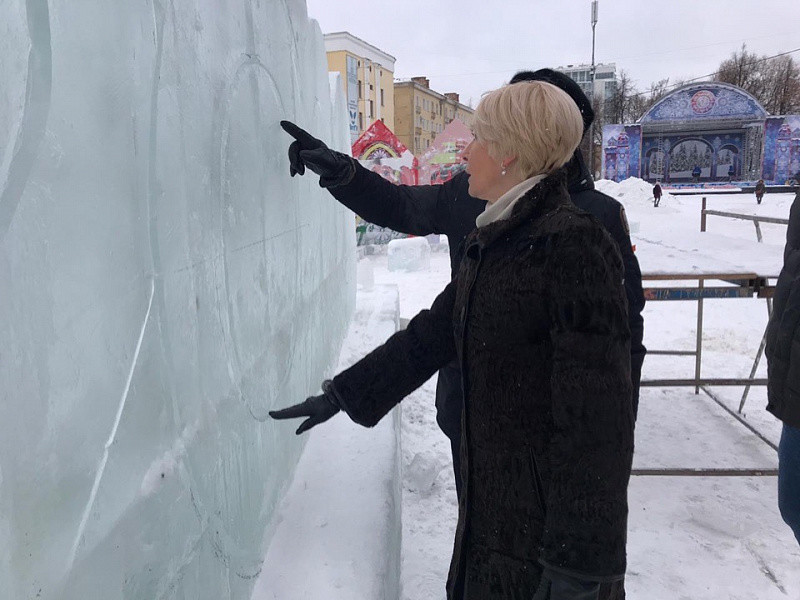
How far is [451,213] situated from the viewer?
2.46 m

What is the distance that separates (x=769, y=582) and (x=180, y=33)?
3125mm

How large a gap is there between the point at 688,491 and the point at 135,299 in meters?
3.52

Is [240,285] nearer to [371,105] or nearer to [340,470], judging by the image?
[340,470]

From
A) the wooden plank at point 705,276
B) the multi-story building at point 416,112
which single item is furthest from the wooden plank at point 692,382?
the multi-story building at point 416,112

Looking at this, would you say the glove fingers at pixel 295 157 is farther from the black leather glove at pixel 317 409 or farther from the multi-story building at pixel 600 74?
the multi-story building at pixel 600 74

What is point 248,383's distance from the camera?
1813 millimetres

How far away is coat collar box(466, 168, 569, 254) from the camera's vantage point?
1262 millimetres

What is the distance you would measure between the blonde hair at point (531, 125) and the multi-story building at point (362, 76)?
28.7 m

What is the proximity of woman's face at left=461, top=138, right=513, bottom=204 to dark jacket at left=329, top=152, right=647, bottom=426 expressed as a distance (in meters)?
0.61

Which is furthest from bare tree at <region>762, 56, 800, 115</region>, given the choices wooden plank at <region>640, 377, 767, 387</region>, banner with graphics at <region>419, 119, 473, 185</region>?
wooden plank at <region>640, 377, 767, 387</region>

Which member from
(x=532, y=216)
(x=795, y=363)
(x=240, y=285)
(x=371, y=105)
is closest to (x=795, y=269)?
(x=795, y=363)

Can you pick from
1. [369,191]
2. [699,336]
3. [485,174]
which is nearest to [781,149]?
[699,336]

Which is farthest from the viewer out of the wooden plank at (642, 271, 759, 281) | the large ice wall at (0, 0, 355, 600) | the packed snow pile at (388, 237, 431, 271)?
the packed snow pile at (388, 237, 431, 271)

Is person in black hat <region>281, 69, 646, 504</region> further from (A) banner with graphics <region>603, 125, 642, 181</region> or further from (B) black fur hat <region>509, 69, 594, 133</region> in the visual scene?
(A) banner with graphics <region>603, 125, 642, 181</region>
